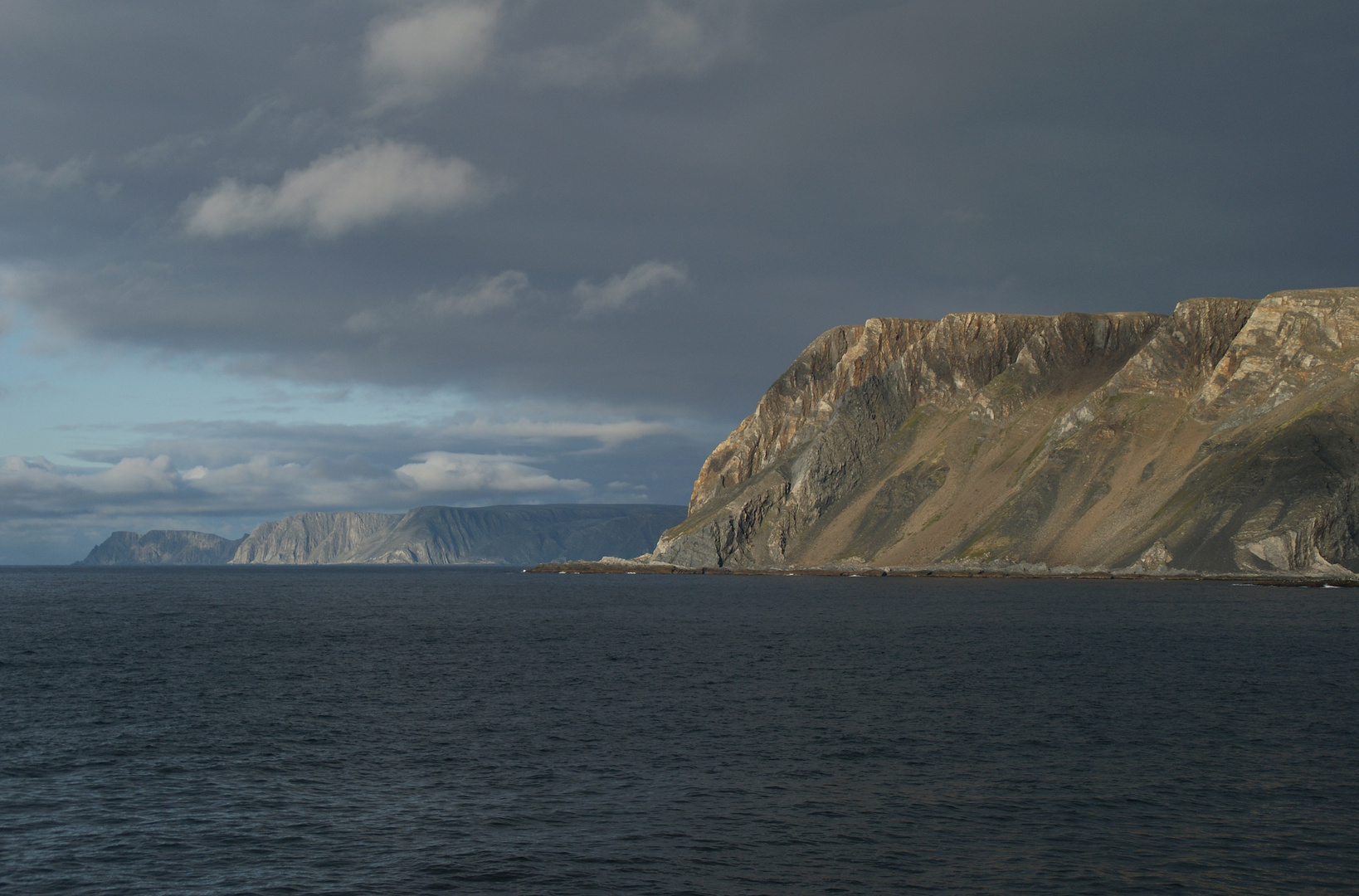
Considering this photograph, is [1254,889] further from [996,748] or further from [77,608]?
[77,608]

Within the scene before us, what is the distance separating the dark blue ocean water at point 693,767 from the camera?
27.2 m

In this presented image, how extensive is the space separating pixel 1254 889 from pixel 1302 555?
152 metres

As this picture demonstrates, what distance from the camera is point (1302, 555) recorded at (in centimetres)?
15325

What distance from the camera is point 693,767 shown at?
3856cm

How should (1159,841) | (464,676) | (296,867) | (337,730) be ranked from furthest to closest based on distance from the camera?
(464,676), (337,730), (1159,841), (296,867)

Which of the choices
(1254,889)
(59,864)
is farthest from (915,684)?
(59,864)

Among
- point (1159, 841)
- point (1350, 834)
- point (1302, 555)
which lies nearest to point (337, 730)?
point (1159, 841)

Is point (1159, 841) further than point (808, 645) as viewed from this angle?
No

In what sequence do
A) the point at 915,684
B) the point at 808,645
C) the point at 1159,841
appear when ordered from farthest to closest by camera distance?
the point at 808,645
the point at 915,684
the point at 1159,841

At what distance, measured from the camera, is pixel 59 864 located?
27625 millimetres

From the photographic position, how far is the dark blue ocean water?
27172 mm

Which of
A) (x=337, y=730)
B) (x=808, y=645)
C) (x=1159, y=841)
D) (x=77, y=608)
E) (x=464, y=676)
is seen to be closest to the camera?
(x=1159, y=841)

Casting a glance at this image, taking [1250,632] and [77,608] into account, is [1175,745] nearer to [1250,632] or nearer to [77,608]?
[1250,632]

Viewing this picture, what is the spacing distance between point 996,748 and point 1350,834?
45.7 ft
